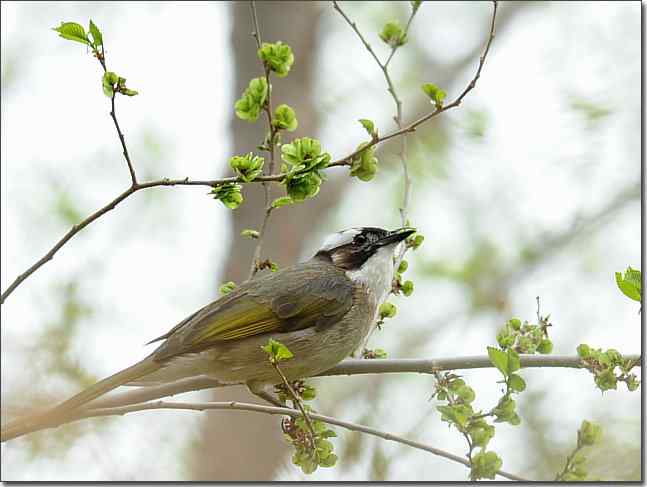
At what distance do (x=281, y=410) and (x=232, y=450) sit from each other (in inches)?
148

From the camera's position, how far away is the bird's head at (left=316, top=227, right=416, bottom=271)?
3.92 metres

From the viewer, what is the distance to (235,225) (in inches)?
263

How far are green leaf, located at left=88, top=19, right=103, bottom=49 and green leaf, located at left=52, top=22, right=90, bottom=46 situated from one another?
2 centimetres

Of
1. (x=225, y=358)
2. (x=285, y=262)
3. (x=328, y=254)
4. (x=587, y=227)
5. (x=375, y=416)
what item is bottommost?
(x=225, y=358)

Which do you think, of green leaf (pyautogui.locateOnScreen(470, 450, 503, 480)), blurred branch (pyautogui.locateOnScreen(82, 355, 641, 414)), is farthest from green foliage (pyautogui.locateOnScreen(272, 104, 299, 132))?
green leaf (pyautogui.locateOnScreen(470, 450, 503, 480))

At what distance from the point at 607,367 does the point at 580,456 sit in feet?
1.01

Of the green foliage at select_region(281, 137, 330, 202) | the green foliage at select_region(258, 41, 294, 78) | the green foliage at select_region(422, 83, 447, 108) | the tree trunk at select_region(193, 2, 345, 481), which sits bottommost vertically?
the green foliage at select_region(281, 137, 330, 202)

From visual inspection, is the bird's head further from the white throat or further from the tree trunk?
the tree trunk

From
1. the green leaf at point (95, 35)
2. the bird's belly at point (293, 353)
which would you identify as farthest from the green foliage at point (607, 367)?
the green leaf at point (95, 35)

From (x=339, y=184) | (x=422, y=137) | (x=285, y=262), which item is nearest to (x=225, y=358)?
(x=285, y=262)

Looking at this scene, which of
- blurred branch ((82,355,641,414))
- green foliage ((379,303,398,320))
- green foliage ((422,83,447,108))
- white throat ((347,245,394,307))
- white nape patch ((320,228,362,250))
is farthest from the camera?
white nape patch ((320,228,362,250))

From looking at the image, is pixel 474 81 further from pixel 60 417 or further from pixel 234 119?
pixel 234 119

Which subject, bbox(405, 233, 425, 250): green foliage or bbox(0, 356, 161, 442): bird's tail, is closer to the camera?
bbox(0, 356, 161, 442): bird's tail

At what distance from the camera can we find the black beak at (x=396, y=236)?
336cm
